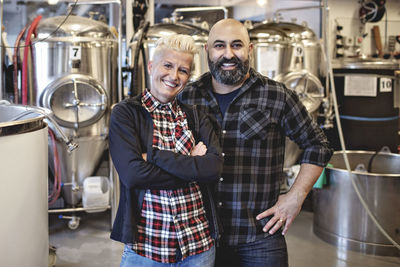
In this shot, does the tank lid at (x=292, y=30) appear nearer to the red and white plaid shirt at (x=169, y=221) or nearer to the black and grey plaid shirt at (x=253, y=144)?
the black and grey plaid shirt at (x=253, y=144)

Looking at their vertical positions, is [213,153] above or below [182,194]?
above

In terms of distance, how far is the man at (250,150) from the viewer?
1882mm

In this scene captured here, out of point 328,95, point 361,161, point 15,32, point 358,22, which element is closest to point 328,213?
point 361,161

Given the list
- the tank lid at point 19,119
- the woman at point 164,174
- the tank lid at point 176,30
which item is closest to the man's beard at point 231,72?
the woman at point 164,174

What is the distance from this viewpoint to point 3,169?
6.54 feet

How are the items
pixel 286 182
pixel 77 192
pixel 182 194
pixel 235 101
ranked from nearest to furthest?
pixel 182 194 < pixel 235 101 < pixel 77 192 < pixel 286 182

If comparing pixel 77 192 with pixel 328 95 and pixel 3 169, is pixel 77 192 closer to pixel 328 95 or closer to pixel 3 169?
pixel 3 169

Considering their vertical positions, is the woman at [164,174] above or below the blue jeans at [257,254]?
above

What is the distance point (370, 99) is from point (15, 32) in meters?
5.15

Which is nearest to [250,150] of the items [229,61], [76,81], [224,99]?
[224,99]

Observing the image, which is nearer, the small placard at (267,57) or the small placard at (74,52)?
the small placard at (74,52)

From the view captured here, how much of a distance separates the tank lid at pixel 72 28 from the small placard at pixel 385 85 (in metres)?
2.68

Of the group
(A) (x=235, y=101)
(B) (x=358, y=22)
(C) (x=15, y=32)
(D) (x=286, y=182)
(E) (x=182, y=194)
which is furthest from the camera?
(C) (x=15, y=32)

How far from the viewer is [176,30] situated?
402 centimetres
